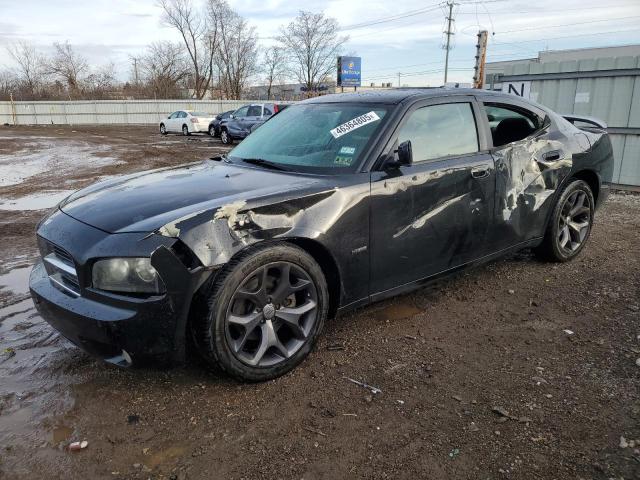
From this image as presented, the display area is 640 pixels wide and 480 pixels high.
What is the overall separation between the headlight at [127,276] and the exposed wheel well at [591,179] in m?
3.99

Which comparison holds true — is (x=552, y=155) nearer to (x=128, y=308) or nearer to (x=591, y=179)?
(x=591, y=179)

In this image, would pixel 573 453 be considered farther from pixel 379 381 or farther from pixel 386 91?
pixel 386 91

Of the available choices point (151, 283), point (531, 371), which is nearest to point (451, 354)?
point (531, 371)

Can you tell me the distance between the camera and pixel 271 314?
282cm

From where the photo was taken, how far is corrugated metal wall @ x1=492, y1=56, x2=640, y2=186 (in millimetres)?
8273

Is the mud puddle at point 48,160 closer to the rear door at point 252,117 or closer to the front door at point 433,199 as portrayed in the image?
the rear door at point 252,117

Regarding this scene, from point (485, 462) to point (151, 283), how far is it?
1.76 meters

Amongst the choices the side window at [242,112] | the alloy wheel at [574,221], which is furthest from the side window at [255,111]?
the alloy wheel at [574,221]

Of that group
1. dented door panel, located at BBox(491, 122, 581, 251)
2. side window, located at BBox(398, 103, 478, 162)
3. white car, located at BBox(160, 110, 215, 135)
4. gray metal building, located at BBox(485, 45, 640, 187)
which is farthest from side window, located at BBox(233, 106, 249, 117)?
side window, located at BBox(398, 103, 478, 162)

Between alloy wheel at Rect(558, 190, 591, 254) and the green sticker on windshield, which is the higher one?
the green sticker on windshield

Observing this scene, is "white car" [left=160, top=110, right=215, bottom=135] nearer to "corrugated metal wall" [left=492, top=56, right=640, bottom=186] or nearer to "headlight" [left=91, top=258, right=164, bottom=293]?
"corrugated metal wall" [left=492, top=56, right=640, bottom=186]

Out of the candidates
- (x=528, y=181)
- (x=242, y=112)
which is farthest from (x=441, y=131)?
(x=242, y=112)

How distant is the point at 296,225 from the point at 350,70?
52.2m

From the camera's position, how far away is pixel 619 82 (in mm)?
8406
